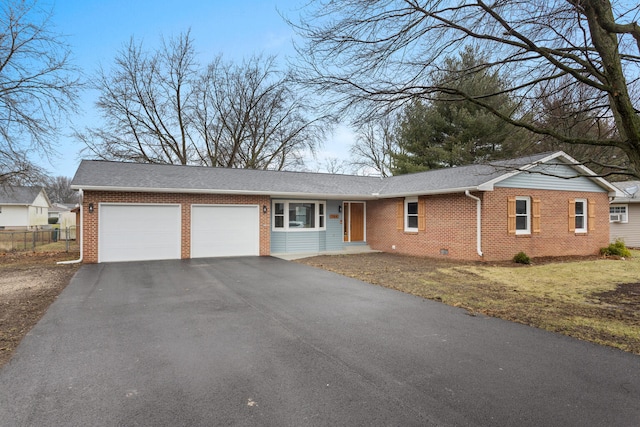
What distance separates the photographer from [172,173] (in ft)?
46.8

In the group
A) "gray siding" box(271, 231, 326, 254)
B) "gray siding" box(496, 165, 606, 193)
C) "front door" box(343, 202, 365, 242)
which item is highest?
"gray siding" box(496, 165, 606, 193)

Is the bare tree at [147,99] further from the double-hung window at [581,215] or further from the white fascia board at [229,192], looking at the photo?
the double-hung window at [581,215]

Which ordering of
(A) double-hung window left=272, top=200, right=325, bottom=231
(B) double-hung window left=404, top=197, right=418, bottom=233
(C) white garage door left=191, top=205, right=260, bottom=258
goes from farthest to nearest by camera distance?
(A) double-hung window left=272, top=200, right=325, bottom=231
(B) double-hung window left=404, top=197, right=418, bottom=233
(C) white garage door left=191, top=205, right=260, bottom=258

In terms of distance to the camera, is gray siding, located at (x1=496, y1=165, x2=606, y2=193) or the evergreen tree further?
the evergreen tree

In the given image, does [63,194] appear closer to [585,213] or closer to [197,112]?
[197,112]

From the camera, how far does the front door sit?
679 inches

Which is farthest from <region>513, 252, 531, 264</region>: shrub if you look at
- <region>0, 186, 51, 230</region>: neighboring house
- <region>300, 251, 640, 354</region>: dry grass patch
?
<region>0, 186, 51, 230</region>: neighboring house

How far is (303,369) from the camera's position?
3.80m

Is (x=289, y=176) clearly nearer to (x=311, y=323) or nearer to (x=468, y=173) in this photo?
(x=468, y=173)

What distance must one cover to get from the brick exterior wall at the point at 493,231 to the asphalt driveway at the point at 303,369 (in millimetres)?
7077

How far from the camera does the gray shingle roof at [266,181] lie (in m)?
12.3

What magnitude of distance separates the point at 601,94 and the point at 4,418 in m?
9.18

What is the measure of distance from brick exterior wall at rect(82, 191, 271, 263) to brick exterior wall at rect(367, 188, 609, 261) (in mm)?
5467

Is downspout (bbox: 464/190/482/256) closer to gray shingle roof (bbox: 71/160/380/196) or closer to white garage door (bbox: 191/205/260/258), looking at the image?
gray shingle roof (bbox: 71/160/380/196)
